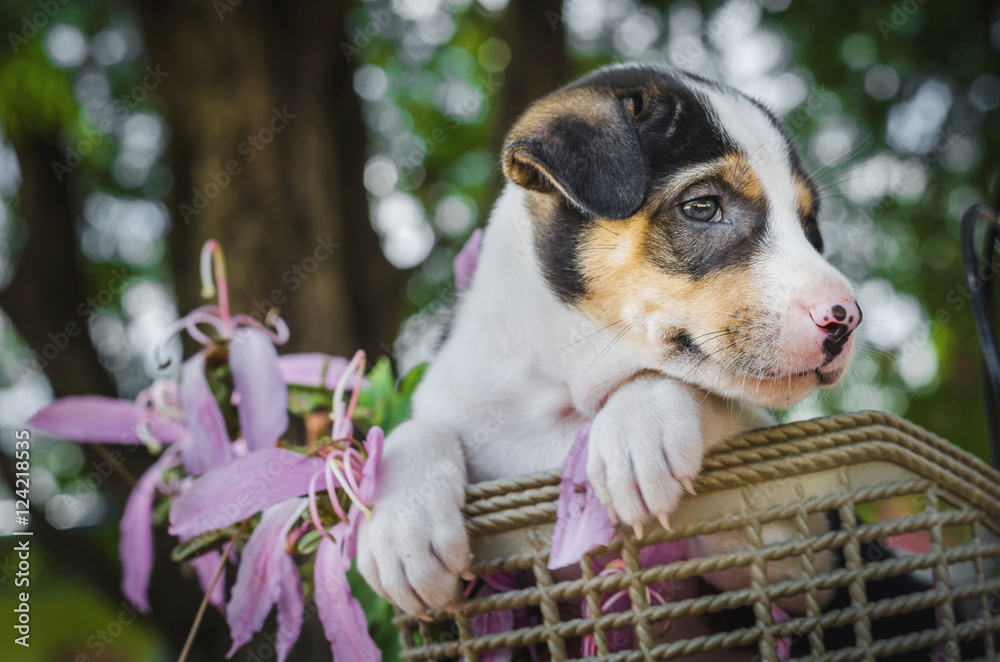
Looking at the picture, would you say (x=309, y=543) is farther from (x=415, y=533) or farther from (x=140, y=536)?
(x=140, y=536)

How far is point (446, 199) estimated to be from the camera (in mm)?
5301

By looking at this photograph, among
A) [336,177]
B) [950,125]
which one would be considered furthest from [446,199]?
[950,125]

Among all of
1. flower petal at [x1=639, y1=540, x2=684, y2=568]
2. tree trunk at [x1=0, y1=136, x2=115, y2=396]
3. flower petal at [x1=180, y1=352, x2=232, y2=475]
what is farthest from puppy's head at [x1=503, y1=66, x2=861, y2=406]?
tree trunk at [x1=0, y1=136, x2=115, y2=396]

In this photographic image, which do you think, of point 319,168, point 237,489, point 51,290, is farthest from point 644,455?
point 51,290

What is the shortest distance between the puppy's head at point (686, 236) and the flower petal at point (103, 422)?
0.79 meters

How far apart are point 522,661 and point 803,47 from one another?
4306 millimetres

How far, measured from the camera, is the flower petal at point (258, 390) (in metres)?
1.29

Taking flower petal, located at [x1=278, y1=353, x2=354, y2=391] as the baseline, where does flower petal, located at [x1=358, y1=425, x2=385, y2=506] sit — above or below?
below

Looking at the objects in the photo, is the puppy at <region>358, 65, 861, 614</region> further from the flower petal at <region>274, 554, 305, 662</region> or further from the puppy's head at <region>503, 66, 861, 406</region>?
the flower petal at <region>274, 554, 305, 662</region>

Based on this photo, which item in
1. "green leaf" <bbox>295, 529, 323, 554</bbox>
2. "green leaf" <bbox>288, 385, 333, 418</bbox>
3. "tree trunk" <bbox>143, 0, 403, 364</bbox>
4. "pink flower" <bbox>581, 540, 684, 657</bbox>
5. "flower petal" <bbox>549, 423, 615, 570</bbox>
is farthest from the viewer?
"tree trunk" <bbox>143, 0, 403, 364</bbox>

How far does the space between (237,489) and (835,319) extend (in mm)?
934

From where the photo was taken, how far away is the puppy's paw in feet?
3.33

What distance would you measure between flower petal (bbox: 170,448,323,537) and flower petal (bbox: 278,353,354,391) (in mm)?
360

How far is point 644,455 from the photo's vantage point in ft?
3.44
